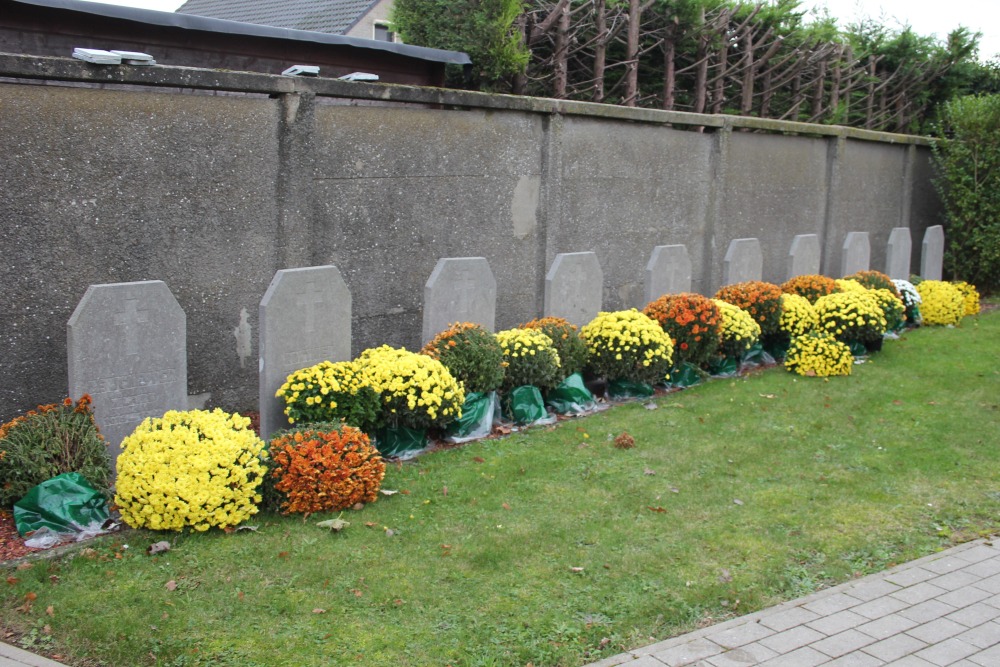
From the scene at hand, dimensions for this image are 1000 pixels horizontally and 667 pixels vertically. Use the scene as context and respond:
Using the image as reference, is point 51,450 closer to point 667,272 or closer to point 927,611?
point 927,611

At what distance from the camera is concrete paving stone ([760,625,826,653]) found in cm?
449

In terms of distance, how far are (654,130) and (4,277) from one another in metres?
7.77

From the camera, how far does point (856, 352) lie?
11.0 meters

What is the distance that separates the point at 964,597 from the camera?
5.06 metres

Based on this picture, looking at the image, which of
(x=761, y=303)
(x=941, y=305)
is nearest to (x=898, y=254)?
(x=941, y=305)

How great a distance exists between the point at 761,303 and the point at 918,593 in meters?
5.81

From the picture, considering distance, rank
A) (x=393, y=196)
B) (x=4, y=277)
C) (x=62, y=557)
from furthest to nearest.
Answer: (x=393, y=196) < (x=4, y=277) < (x=62, y=557)

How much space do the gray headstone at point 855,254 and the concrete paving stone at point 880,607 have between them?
1001cm

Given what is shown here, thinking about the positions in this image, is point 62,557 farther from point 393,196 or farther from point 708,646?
point 393,196

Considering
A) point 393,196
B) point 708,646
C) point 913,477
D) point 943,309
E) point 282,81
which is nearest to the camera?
point 708,646

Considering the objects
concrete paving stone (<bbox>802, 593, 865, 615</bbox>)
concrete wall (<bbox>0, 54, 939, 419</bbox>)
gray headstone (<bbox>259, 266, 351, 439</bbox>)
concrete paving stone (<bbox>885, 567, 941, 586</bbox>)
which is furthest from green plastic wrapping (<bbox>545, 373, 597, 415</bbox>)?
concrete paving stone (<bbox>802, 593, 865, 615</bbox>)

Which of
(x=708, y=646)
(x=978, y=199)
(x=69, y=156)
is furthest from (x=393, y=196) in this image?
(x=978, y=199)

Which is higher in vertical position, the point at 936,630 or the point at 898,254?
the point at 898,254

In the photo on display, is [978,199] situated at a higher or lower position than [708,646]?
higher
